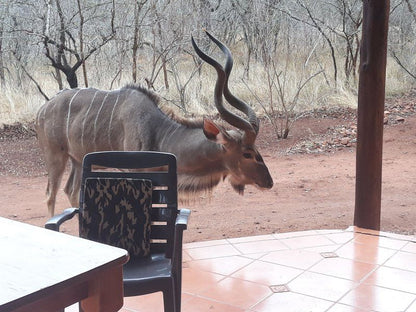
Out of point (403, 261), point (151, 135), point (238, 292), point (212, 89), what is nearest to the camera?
point (238, 292)

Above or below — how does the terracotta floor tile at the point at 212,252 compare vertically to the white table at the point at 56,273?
below

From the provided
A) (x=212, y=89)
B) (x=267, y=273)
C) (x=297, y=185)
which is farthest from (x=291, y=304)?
(x=212, y=89)

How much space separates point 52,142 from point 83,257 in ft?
9.68

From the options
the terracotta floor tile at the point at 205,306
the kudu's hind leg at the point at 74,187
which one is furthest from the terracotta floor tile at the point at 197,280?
the kudu's hind leg at the point at 74,187

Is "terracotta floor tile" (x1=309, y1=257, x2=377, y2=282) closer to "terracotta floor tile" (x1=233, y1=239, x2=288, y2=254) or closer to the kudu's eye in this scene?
"terracotta floor tile" (x1=233, y1=239, x2=288, y2=254)

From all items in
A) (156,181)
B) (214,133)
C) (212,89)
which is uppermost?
(212,89)

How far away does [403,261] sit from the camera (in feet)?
9.81

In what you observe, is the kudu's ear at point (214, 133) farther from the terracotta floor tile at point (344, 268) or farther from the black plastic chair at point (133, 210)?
the black plastic chair at point (133, 210)

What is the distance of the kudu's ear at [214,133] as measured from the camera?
11.4 feet

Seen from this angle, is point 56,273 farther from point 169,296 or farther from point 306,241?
point 306,241

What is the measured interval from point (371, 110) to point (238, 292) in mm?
1495

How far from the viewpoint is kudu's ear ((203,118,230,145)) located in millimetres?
3465

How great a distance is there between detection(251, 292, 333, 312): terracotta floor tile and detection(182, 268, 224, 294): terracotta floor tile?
335 millimetres

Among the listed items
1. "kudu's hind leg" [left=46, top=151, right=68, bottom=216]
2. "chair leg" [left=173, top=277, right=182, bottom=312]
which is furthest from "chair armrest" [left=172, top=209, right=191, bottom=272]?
"kudu's hind leg" [left=46, top=151, right=68, bottom=216]
